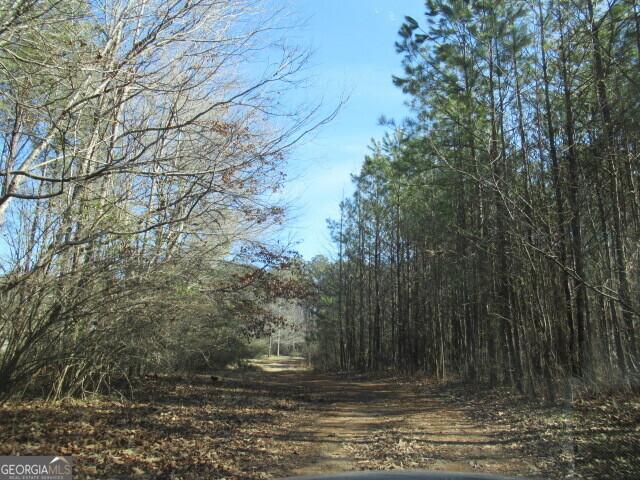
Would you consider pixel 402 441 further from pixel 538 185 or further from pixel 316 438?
pixel 538 185

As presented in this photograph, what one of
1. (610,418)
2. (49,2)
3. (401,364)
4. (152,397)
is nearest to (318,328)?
(401,364)

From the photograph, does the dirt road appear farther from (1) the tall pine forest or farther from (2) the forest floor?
(1) the tall pine forest

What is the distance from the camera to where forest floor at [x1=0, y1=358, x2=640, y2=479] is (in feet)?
18.6

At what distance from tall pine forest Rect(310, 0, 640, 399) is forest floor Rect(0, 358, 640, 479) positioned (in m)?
1.75

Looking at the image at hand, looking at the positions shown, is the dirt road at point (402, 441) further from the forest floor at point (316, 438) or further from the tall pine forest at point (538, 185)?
the tall pine forest at point (538, 185)

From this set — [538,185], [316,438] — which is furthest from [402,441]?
[538,185]

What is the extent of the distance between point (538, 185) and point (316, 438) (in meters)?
7.55

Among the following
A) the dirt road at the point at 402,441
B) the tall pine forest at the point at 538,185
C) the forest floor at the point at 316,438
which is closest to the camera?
the forest floor at the point at 316,438

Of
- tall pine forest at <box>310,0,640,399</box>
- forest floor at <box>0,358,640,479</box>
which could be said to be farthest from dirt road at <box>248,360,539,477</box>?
tall pine forest at <box>310,0,640,399</box>

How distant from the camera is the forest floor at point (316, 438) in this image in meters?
5.67

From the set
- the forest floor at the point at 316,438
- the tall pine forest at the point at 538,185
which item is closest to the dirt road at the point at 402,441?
the forest floor at the point at 316,438

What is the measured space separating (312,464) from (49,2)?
6.33 meters

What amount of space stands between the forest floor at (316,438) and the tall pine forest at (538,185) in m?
1.75

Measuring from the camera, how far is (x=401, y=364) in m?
25.2
